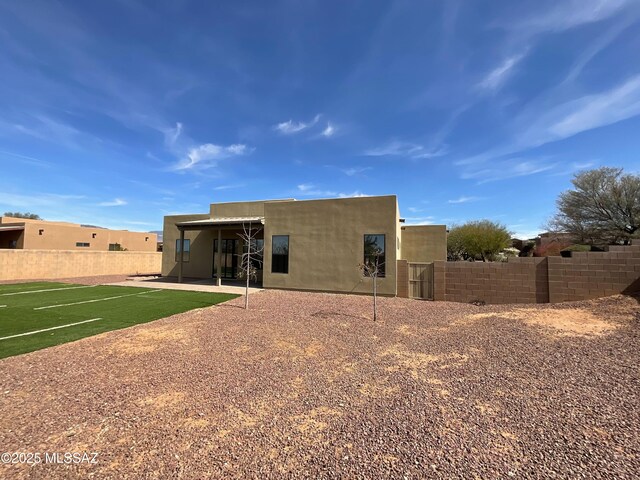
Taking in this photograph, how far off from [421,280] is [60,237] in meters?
36.4

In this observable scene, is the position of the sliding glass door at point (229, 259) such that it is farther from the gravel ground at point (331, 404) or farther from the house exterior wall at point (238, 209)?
the gravel ground at point (331, 404)

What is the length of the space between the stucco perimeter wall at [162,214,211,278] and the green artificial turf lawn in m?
5.18

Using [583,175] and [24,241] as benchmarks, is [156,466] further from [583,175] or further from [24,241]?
[24,241]

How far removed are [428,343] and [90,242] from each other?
40.1 metres

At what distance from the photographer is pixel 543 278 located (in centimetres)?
1155

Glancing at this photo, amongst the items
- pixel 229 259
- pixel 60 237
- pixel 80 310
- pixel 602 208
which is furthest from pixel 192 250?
pixel 602 208

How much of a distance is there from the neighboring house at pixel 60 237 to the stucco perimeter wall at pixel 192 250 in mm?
17043

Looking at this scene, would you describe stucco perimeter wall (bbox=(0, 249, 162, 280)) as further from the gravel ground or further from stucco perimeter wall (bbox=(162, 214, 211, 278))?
the gravel ground

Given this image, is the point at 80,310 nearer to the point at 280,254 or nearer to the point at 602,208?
the point at 280,254

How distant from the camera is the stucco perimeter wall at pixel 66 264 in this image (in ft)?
66.6

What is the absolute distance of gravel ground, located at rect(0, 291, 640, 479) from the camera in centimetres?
299

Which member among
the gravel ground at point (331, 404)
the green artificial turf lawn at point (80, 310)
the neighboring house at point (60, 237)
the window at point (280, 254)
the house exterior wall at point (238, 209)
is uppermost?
the house exterior wall at point (238, 209)

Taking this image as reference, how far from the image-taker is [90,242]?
34.9 meters

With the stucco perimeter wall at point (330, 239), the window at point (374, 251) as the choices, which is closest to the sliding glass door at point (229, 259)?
the stucco perimeter wall at point (330, 239)
